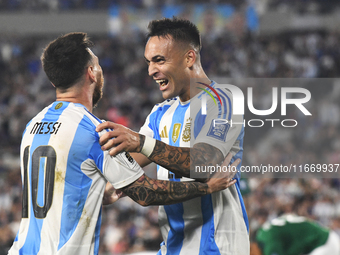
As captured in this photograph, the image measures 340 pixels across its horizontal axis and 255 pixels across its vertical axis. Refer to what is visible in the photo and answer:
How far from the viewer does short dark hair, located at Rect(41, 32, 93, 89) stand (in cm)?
311

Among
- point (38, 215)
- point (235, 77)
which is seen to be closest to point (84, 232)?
point (38, 215)

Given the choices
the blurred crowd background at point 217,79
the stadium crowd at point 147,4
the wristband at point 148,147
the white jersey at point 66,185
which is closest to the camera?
the white jersey at point 66,185

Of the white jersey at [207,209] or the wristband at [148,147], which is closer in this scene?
the wristband at [148,147]

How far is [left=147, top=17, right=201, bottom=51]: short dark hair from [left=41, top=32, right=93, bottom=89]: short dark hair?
835mm

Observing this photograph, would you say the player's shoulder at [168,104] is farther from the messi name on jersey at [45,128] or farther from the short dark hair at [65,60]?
the messi name on jersey at [45,128]

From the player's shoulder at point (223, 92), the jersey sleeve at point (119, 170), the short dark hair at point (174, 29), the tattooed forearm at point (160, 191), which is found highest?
the short dark hair at point (174, 29)

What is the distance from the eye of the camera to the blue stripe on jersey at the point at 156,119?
3898 millimetres

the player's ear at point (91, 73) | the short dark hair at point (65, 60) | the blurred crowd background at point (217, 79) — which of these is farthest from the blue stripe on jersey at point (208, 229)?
the blurred crowd background at point (217, 79)

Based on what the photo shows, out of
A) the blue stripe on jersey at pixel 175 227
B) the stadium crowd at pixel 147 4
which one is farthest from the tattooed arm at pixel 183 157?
the stadium crowd at pixel 147 4

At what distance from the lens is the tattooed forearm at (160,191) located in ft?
9.64

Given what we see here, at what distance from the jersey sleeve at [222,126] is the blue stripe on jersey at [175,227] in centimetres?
66

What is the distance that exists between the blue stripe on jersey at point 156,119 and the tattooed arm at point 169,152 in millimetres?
720

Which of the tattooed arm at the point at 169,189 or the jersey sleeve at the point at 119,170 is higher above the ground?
the jersey sleeve at the point at 119,170

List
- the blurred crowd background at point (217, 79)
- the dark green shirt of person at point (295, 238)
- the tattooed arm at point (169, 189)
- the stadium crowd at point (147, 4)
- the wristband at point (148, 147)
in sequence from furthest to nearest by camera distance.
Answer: the stadium crowd at point (147, 4)
the blurred crowd background at point (217, 79)
the dark green shirt of person at point (295, 238)
the wristband at point (148, 147)
the tattooed arm at point (169, 189)
